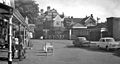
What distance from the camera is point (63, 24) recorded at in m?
94.2

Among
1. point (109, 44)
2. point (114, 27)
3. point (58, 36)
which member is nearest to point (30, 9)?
point (58, 36)

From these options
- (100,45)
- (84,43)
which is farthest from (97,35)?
(100,45)

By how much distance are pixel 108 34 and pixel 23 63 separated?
33314mm

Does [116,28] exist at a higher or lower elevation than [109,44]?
higher

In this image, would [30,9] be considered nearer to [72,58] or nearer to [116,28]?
[116,28]

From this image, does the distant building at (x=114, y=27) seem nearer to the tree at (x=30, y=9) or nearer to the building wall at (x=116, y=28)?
the building wall at (x=116, y=28)

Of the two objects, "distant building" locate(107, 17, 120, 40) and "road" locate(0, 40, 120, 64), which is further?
"distant building" locate(107, 17, 120, 40)

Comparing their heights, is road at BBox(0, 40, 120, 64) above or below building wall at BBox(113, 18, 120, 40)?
below

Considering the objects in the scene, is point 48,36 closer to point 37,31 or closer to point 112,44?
point 37,31

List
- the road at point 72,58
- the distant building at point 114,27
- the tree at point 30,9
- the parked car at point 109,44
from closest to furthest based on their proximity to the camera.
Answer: the road at point 72,58
the parked car at point 109,44
the distant building at point 114,27
the tree at point 30,9

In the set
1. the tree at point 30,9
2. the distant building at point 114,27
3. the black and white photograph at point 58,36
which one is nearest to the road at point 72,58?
the black and white photograph at point 58,36

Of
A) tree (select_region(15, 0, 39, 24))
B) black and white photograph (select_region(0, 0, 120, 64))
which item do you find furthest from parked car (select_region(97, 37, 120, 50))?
tree (select_region(15, 0, 39, 24))

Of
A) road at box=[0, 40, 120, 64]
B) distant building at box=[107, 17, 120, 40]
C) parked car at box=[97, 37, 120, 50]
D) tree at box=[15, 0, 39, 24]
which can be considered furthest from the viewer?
tree at box=[15, 0, 39, 24]

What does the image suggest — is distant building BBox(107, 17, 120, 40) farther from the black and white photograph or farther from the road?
the road
